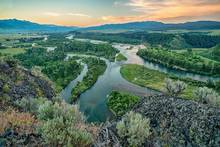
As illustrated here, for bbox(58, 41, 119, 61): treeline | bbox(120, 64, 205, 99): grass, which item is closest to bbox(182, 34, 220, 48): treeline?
bbox(58, 41, 119, 61): treeline

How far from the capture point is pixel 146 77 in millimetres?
87375

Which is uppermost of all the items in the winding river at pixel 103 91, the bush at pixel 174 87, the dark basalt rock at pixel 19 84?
the dark basalt rock at pixel 19 84

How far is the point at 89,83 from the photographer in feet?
252

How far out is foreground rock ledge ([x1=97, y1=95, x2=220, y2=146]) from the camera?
17.4 metres

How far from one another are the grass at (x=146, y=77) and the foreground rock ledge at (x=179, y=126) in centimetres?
4780

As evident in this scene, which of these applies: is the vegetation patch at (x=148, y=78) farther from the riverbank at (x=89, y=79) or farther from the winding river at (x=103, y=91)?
the riverbank at (x=89, y=79)

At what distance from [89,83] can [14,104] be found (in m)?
50.3

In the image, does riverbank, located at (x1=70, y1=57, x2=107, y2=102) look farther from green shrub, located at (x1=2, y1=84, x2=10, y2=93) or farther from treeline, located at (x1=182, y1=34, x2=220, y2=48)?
treeline, located at (x1=182, y1=34, x2=220, y2=48)

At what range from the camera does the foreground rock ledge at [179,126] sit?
1742cm

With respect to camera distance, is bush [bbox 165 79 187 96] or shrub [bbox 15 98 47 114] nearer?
shrub [bbox 15 98 47 114]

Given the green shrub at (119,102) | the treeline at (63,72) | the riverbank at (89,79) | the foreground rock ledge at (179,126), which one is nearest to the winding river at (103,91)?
the riverbank at (89,79)

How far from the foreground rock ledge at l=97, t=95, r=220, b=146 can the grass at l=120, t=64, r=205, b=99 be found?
47.8m

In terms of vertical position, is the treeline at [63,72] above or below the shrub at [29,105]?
below

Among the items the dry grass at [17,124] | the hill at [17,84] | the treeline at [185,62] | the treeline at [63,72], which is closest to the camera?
the dry grass at [17,124]
